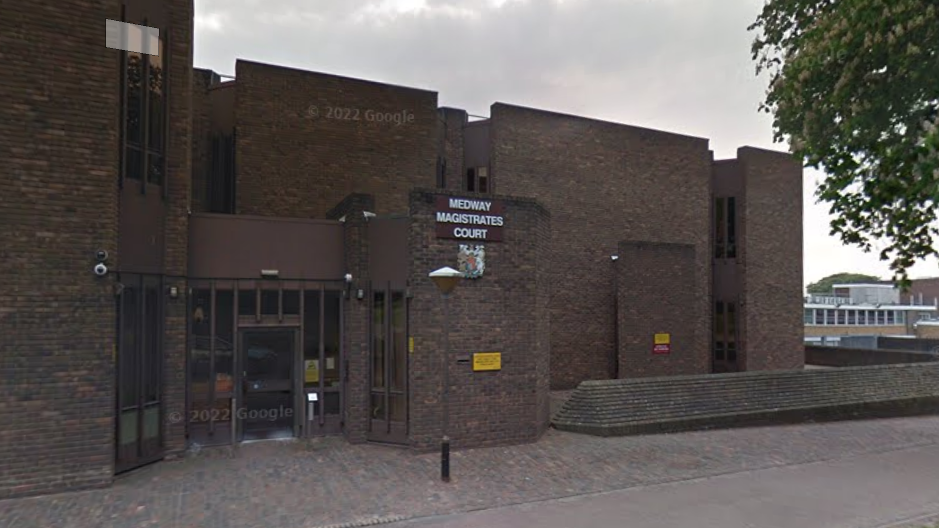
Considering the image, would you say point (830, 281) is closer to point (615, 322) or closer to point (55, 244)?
point (615, 322)

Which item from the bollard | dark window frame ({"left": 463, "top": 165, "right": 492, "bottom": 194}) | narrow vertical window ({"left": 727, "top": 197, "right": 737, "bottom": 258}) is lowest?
the bollard

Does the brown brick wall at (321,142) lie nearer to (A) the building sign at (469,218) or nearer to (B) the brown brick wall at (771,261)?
(A) the building sign at (469,218)

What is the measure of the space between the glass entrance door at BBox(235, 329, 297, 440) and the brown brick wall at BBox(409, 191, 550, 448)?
248 cm

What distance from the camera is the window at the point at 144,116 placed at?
28.6 ft

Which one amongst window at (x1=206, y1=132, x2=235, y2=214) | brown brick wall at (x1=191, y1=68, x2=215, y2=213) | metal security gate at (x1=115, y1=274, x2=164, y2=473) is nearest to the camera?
metal security gate at (x1=115, y1=274, x2=164, y2=473)

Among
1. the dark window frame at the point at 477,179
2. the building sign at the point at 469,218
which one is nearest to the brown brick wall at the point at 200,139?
the building sign at the point at 469,218

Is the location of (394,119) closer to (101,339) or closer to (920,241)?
(101,339)

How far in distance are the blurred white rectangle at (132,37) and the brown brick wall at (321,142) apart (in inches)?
177

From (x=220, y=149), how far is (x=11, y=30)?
6674mm

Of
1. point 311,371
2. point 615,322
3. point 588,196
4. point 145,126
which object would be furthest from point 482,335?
point 588,196

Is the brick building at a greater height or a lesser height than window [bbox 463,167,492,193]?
lesser

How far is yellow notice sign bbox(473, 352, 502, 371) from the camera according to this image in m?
10.2

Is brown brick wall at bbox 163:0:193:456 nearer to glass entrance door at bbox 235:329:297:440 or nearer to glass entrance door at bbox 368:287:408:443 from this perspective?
glass entrance door at bbox 235:329:297:440

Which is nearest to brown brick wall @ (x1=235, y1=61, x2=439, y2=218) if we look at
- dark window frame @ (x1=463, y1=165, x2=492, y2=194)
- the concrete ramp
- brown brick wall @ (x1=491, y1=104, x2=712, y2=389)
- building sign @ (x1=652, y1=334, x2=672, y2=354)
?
dark window frame @ (x1=463, y1=165, x2=492, y2=194)
